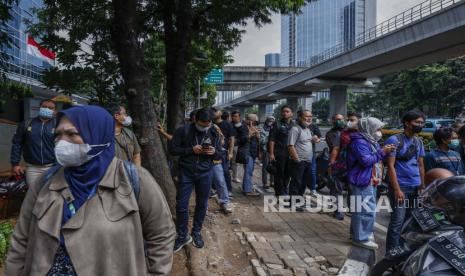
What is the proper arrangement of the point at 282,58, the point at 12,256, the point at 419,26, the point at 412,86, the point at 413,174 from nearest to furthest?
the point at 12,256, the point at 413,174, the point at 419,26, the point at 412,86, the point at 282,58

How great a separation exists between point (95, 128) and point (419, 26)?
70.8 feet

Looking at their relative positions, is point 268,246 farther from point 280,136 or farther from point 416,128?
point 280,136

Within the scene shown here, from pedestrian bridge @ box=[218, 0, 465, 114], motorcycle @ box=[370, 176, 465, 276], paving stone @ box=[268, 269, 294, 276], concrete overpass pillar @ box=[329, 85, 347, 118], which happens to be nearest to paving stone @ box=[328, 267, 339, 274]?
paving stone @ box=[268, 269, 294, 276]

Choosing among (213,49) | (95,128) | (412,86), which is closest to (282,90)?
(412,86)

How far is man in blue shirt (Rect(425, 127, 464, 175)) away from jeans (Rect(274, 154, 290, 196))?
9.30 feet

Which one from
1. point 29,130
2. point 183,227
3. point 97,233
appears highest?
point 29,130

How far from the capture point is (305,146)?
22.9ft

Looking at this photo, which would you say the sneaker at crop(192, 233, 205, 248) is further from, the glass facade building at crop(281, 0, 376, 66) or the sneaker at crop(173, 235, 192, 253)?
the glass facade building at crop(281, 0, 376, 66)

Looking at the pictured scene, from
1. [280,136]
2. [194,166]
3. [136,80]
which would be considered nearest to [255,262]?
[194,166]

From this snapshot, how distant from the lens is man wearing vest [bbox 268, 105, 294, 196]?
7473 millimetres

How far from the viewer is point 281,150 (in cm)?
770

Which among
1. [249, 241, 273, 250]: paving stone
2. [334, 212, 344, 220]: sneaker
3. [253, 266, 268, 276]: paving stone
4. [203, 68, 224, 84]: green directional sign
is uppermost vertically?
[203, 68, 224, 84]: green directional sign

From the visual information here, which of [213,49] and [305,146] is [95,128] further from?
[213,49]

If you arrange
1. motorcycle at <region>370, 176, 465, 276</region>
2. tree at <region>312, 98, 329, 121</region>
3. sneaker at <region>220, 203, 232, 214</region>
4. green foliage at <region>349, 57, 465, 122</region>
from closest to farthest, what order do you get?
motorcycle at <region>370, 176, 465, 276</region>
sneaker at <region>220, 203, 232, 214</region>
green foliage at <region>349, 57, 465, 122</region>
tree at <region>312, 98, 329, 121</region>
